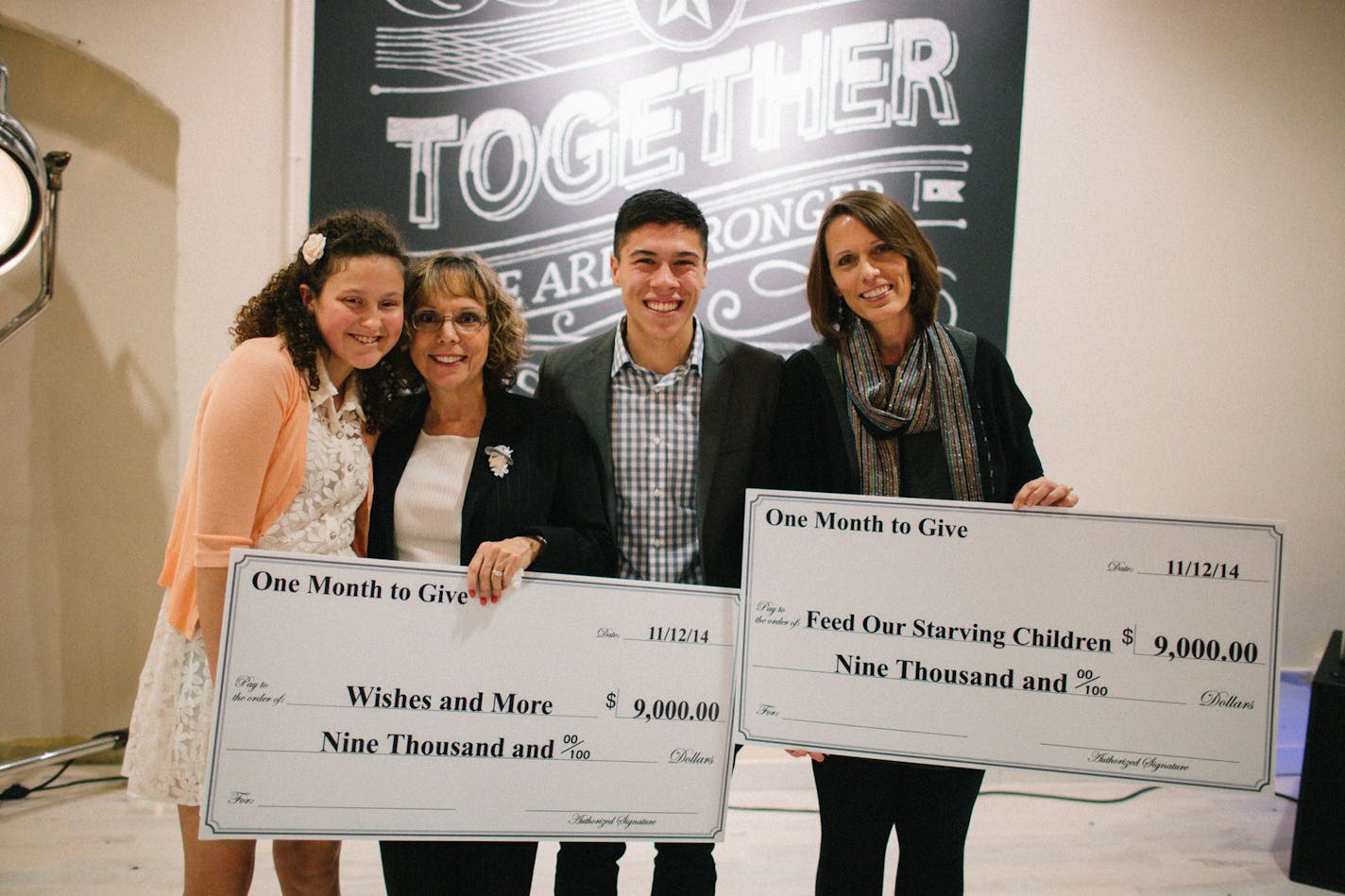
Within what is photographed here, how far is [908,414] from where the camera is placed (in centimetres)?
150

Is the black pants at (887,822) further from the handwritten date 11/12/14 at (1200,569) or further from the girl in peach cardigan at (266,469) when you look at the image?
the girl in peach cardigan at (266,469)

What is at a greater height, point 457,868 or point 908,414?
point 908,414

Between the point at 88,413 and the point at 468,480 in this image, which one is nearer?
the point at 468,480

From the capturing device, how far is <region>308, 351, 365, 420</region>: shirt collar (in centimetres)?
145

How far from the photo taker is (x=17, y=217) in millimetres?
1999

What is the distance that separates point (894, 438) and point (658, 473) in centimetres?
48

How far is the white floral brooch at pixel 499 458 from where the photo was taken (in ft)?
4.89

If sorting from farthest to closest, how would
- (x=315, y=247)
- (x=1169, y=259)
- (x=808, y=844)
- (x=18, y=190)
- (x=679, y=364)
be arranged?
1. (x=1169, y=259)
2. (x=808, y=844)
3. (x=18, y=190)
4. (x=679, y=364)
5. (x=315, y=247)

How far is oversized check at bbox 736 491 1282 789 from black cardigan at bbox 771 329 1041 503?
0.13 meters

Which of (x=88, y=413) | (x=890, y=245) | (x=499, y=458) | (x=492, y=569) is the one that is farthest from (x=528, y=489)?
(x=88, y=413)

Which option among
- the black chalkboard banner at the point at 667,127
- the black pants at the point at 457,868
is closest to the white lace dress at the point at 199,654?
the black pants at the point at 457,868

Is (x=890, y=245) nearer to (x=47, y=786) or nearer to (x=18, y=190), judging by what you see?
(x=18, y=190)

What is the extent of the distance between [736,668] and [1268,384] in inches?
116

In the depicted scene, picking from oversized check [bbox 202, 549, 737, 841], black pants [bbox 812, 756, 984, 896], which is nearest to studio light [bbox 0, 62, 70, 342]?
oversized check [bbox 202, 549, 737, 841]
